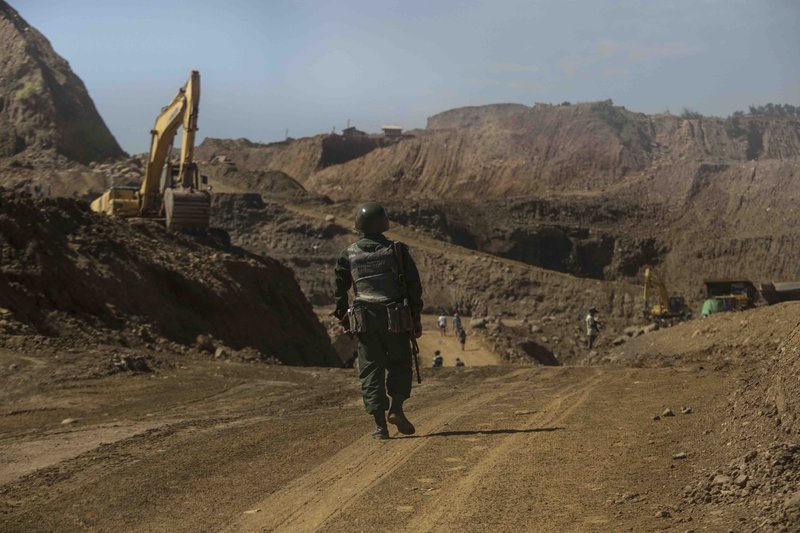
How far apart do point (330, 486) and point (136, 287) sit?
16.3 metres

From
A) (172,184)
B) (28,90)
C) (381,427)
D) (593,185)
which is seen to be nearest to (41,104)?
(28,90)

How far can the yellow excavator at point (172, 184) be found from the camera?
3128 centimetres

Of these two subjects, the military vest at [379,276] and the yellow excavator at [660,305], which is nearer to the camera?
the military vest at [379,276]

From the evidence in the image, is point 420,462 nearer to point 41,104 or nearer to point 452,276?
point 452,276

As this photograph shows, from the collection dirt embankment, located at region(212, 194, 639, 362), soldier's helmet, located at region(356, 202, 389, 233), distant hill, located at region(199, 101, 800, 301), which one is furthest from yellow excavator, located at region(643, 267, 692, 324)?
soldier's helmet, located at region(356, 202, 389, 233)

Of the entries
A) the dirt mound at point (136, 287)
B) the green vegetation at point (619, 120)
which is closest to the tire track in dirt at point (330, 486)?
the dirt mound at point (136, 287)

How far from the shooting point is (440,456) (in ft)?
26.6

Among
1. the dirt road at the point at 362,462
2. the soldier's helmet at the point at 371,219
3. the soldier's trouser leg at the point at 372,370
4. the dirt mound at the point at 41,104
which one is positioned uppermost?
the dirt mound at the point at 41,104

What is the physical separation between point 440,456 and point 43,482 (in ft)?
9.98

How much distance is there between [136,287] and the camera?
894 inches

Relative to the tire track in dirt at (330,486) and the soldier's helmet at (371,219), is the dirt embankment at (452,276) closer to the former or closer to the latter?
the soldier's helmet at (371,219)

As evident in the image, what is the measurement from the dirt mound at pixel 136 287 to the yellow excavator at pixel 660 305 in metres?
22.9

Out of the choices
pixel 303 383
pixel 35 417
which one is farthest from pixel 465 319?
pixel 35 417

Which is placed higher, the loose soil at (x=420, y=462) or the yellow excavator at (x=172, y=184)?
the yellow excavator at (x=172, y=184)
